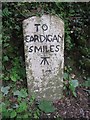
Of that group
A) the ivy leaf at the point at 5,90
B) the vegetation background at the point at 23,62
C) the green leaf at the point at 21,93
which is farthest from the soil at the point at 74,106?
the ivy leaf at the point at 5,90

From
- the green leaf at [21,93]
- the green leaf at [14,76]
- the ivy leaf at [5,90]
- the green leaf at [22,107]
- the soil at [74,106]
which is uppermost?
the green leaf at [14,76]

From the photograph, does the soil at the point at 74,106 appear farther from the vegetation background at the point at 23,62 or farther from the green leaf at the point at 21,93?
the green leaf at the point at 21,93

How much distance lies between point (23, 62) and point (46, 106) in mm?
760

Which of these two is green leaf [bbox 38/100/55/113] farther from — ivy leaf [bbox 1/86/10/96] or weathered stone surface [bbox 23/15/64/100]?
ivy leaf [bbox 1/86/10/96]

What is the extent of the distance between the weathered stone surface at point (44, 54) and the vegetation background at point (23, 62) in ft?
0.40

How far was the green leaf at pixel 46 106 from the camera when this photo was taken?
397 cm

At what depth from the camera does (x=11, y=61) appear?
4387mm

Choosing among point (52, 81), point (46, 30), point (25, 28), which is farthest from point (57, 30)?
point (52, 81)

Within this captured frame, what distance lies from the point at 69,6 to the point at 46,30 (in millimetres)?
1236

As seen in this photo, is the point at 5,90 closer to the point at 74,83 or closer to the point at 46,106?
the point at 46,106

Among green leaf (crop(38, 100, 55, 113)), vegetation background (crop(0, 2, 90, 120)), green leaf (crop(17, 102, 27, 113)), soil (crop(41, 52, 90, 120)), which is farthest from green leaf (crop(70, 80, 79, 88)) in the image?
green leaf (crop(17, 102, 27, 113))

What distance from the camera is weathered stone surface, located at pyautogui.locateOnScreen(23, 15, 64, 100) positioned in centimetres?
388

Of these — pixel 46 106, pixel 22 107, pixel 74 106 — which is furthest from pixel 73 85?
pixel 22 107

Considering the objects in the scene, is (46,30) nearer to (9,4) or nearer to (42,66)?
(42,66)
